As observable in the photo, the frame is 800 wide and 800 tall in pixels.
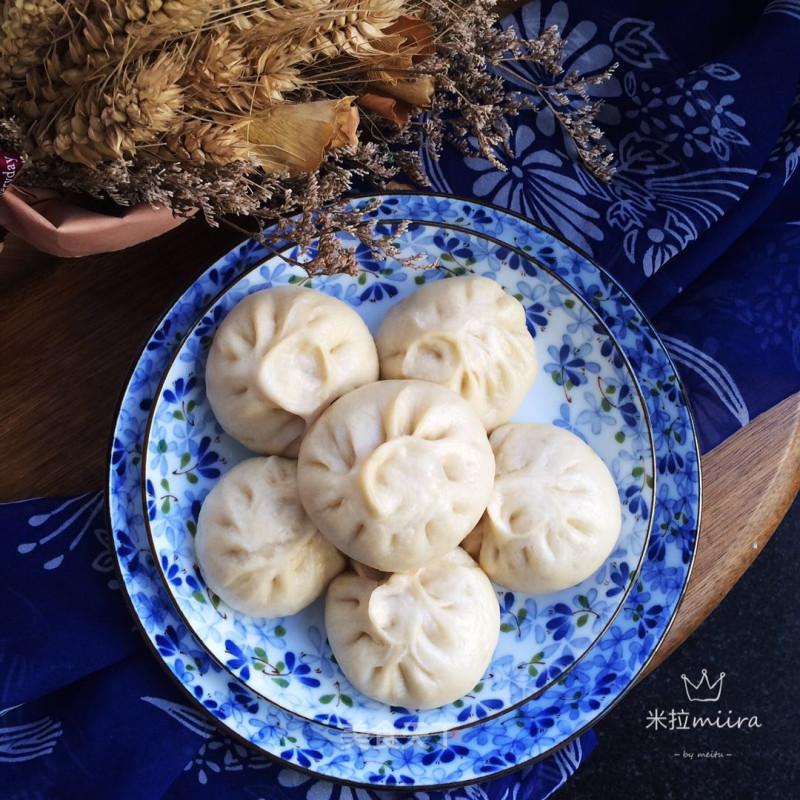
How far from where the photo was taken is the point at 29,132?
2.59ft

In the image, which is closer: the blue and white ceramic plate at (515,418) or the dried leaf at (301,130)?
the dried leaf at (301,130)

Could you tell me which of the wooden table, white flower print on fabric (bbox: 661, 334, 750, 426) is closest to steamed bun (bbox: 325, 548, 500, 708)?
the wooden table

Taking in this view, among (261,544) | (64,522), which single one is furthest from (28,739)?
(261,544)

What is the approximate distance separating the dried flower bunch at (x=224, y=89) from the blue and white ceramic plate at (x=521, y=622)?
0.57ft

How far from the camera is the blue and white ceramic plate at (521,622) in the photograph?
1.01 metres

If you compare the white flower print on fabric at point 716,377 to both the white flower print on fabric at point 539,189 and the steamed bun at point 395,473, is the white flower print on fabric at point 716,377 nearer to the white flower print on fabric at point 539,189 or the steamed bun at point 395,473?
the white flower print on fabric at point 539,189

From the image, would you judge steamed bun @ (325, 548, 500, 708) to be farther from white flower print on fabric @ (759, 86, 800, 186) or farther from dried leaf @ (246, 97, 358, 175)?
white flower print on fabric @ (759, 86, 800, 186)

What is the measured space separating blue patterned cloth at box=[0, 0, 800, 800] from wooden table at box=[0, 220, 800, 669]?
5cm

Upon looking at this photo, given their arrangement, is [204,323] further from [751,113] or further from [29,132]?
[751,113]

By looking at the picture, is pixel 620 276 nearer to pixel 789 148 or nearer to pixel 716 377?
pixel 716 377

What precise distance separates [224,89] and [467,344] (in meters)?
0.43

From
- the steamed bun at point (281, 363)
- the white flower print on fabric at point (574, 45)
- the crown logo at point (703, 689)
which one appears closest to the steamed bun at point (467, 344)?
the steamed bun at point (281, 363)

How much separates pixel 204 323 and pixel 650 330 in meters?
0.59

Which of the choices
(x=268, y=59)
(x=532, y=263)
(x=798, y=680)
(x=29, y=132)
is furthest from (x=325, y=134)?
(x=798, y=680)
